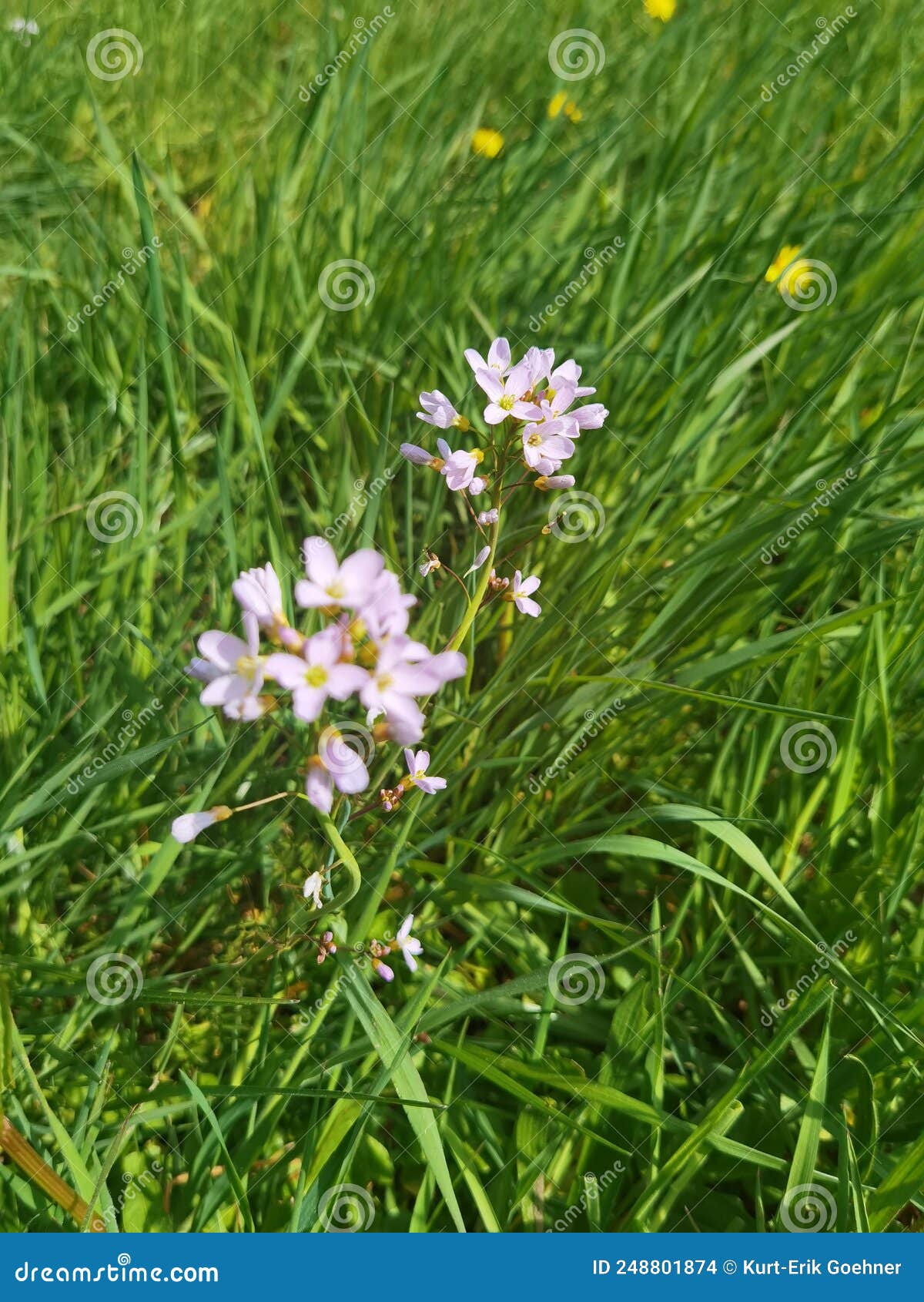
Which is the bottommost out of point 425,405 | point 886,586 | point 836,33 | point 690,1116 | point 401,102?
point 690,1116

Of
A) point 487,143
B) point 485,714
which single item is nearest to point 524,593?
point 485,714

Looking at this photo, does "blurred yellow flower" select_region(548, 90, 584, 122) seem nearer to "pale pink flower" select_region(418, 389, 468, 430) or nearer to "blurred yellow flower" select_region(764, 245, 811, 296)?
"blurred yellow flower" select_region(764, 245, 811, 296)

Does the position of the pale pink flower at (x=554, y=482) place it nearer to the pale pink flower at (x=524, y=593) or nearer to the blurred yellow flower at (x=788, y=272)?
the pale pink flower at (x=524, y=593)

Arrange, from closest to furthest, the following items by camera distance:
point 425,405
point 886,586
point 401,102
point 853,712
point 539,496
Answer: point 425,405, point 853,712, point 886,586, point 539,496, point 401,102

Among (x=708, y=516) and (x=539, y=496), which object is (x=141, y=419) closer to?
(x=539, y=496)

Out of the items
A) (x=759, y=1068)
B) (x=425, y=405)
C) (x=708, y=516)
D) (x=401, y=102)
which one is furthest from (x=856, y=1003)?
(x=401, y=102)

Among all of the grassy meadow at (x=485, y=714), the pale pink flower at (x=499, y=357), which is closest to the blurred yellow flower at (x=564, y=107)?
the grassy meadow at (x=485, y=714)

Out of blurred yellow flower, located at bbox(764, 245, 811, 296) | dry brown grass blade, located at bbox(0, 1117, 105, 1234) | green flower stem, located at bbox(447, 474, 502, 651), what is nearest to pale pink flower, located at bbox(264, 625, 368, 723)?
green flower stem, located at bbox(447, 474, 502, 651)

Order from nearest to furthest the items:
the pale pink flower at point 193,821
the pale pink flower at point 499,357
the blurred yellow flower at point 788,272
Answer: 1. the pale pink flower at point 193,821
2. the pale pink flower at point 499,357
3. the blurred yellow flower at point 788,272
